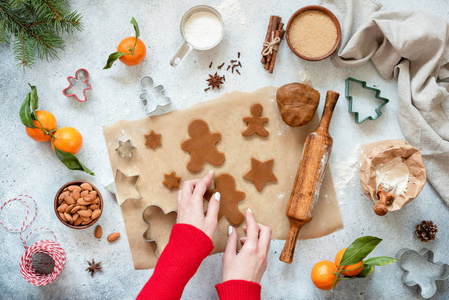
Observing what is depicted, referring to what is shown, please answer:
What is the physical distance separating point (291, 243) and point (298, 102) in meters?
0.73

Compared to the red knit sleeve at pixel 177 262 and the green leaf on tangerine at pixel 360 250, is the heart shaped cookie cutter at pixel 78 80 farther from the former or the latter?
the green leaf on tangerine at pixel 360 250

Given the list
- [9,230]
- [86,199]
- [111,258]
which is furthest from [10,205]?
[111,258]

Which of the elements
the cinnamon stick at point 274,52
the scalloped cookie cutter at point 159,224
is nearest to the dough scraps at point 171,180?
the scalloped cookie cutter at point 159,224

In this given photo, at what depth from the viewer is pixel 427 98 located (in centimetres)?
186

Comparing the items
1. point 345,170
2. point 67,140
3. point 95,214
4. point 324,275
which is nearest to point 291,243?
point 324,275

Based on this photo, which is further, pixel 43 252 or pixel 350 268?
pixel 43 252

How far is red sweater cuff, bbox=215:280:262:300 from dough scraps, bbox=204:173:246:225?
1.06ft

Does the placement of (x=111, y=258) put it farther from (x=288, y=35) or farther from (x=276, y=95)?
(x=288, y=35)

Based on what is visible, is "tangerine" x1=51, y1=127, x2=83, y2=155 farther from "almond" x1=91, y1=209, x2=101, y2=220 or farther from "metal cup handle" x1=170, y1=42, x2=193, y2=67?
"metal cup handle" x1=170, y1=42, x2=193, y2=67

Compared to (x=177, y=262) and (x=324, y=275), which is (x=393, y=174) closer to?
(x=324, y=275)

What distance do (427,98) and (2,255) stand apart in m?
2.43

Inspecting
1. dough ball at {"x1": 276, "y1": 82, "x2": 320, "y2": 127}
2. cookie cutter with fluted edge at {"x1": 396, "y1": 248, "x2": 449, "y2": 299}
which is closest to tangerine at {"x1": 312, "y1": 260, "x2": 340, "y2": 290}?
cookie cutter with fluted edge at {"x1": 396, "y1": 248, "x2": 449, "y2": 299}

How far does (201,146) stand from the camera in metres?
1.94

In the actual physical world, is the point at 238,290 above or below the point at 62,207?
below
